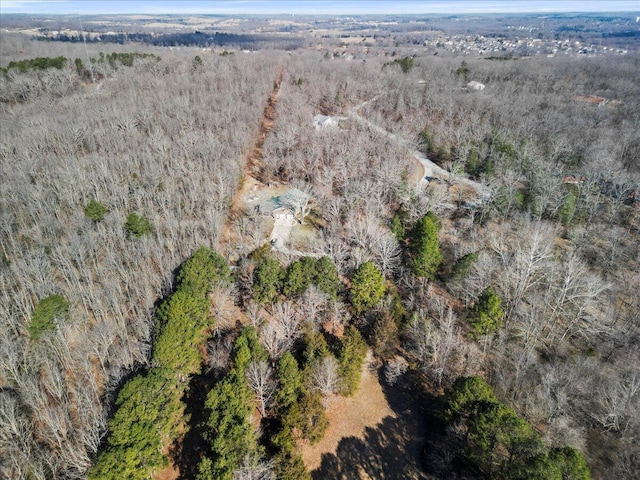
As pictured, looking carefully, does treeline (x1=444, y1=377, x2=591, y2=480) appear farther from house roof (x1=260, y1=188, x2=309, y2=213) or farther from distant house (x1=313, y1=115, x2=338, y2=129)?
distant house (x1=313, y1=115, x2=338, y2=129)

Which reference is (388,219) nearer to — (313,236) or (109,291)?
(313,236)

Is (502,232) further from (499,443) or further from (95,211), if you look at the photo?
(95,211)

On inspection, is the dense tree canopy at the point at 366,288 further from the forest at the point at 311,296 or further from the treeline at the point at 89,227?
the treeline at the point at 89,227

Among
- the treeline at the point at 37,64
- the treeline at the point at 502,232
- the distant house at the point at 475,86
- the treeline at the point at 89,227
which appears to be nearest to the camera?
the treeline at the point at 89,227

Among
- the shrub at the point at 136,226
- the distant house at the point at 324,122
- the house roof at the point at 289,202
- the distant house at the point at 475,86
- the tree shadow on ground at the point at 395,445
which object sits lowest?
the tree shadow on ground at the point at 395,445

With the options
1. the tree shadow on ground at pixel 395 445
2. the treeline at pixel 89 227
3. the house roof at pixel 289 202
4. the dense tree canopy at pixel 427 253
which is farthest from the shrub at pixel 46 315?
the dense tree canopy at pixel 427 253

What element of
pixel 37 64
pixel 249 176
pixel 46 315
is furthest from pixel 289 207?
pixel 37 64

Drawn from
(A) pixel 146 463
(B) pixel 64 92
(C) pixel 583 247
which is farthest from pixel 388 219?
(B) pixel 64 92
